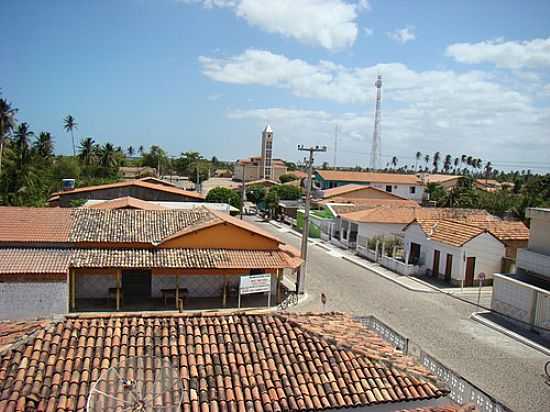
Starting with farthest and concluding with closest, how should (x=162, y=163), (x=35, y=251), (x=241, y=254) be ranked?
(x=162, y=163) → (x=241, y=254) → (x=35, y=251)

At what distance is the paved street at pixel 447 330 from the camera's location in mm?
14312

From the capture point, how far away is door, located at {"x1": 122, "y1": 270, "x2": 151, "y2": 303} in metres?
21.3

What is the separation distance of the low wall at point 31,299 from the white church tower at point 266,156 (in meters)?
88.1

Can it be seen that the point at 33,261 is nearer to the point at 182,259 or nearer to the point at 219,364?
the point at 182,259

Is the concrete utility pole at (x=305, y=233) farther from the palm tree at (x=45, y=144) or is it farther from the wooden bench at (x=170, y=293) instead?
the palm tree at (x=45, y=144)

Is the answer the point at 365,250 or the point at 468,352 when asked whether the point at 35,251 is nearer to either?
the point at 468,352

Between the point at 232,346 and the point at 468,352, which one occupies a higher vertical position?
the point at 232,346

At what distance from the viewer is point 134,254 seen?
19.9 m

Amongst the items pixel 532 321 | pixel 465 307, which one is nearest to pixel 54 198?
pixel 465 307

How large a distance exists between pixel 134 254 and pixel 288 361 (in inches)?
502

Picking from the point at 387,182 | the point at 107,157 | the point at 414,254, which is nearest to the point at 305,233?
the point at 414,254

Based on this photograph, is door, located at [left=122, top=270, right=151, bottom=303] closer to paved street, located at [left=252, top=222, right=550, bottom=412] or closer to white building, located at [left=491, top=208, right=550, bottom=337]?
paved street, located at [left=252, top=222, right=550, bottom=412]

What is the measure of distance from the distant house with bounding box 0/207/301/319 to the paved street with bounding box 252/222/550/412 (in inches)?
144

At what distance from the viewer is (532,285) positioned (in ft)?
66.5
